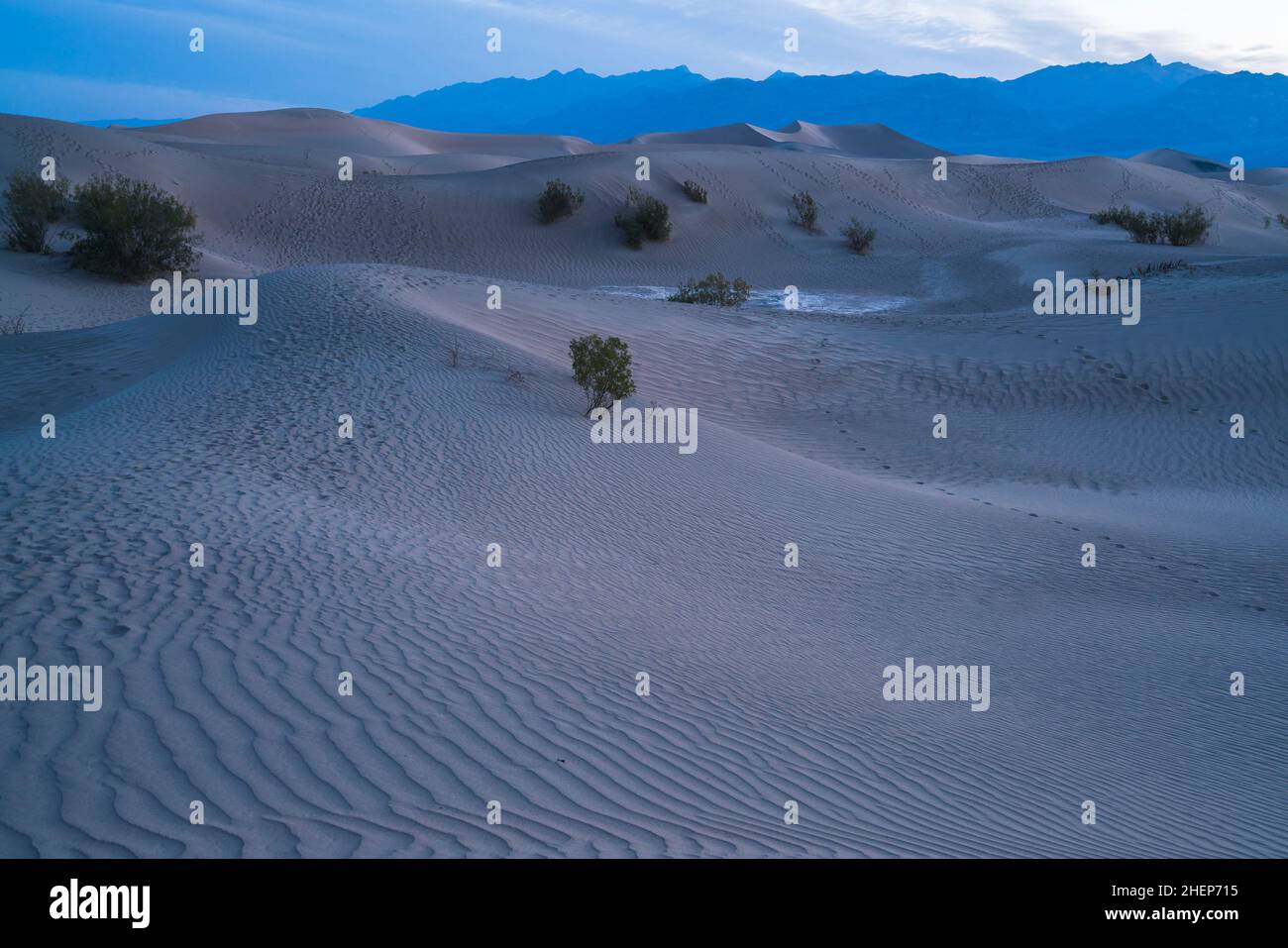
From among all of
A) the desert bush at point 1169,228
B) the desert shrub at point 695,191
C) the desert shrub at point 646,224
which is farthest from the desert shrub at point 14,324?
the desert bush at point 1169,228

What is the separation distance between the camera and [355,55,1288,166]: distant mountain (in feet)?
440

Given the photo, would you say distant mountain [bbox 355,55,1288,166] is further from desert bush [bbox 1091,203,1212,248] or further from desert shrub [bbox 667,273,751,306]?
desert shrub [bbox 667,273,751,306]

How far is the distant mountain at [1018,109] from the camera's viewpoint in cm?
13412

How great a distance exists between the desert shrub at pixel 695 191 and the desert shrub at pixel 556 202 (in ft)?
15.8

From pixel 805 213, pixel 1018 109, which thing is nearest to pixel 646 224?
pixel 805 213

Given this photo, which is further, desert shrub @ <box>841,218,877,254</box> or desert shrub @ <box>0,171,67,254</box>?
desert shrub @ <box>841,218,877,254</box>

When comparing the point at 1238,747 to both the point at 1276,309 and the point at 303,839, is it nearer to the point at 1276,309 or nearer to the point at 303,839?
the point at 303,839

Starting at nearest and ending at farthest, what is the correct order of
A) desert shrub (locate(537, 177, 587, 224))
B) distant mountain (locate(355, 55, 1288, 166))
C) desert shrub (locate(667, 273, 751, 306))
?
desert shrub (locate(667, 273, 751, 306)) → desert shrub (locate(537, 177, 587, 224)) → distant mountain (locate(355, 55, 1288, 166))

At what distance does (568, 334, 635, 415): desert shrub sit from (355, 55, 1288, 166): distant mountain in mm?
114516

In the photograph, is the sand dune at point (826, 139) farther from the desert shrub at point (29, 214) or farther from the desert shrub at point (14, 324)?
the desert shrub at point (14, 324)

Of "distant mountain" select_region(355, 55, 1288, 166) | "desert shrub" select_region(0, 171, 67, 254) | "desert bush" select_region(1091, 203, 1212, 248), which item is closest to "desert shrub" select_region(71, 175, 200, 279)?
"desert shrub" select_region(0, 171, 67, 254)

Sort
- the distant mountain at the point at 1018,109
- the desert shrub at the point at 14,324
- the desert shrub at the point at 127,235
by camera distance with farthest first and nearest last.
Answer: the distant mountain at the point at 1018,109, the desert shrub at the point at 127,235, the desert shrub at the point at 14,324

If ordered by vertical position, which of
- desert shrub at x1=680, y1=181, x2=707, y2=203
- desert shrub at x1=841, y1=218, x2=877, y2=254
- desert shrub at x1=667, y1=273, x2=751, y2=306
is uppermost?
desert shrub at x1=680, y1=181, x2=707, y2=203

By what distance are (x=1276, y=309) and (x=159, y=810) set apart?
1986 cm
